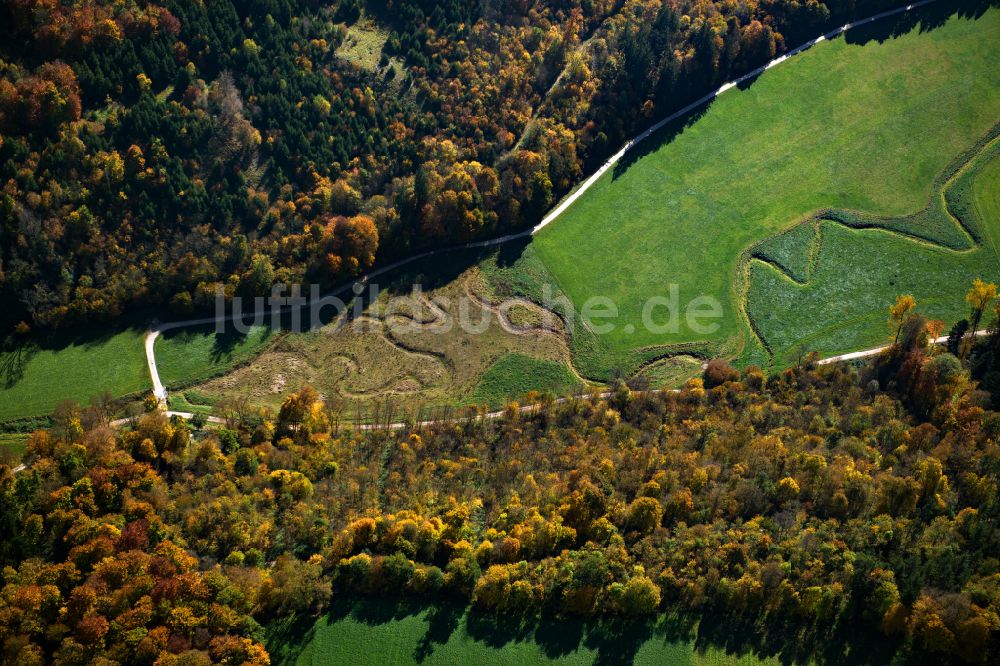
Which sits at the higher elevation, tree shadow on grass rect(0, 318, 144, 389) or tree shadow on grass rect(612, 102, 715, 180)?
tree shadow on grass rect(612, 102, 715, 180)

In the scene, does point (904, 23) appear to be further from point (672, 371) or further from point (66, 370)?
point (66, 370)

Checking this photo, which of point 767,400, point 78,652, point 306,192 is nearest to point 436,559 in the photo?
point 78,652

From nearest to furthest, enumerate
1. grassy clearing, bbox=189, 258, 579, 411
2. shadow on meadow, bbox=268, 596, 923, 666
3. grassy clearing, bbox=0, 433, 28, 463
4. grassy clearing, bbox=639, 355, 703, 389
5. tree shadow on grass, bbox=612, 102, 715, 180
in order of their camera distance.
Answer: shadow on meadow, bbox=268, 596, 923, 666 < grassy clearing, bbox=0, 433, 28, 463 < grassy clearing, bbox=189, 258, 579, 411 < grassy clearing, bbox=639, 355, 703, 389 < tree shadow on grass, bbox=612, 102, 715, 180

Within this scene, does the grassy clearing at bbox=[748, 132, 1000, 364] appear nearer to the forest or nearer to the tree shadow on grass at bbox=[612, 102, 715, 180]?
the forest

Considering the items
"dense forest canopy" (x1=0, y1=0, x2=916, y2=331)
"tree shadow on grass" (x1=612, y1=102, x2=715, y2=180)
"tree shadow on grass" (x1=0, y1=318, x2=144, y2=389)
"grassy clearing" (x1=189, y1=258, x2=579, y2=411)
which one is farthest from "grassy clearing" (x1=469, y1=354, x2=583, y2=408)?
"tree shadow on grass" (x1=0, y1=318, x2=144, y2=389)

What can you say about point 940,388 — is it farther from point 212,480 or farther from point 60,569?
point 60,569

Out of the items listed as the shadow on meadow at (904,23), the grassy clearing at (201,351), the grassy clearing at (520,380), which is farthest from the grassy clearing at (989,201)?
the grassy clearing at (201,351)

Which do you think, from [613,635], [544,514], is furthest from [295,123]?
[613,635]
